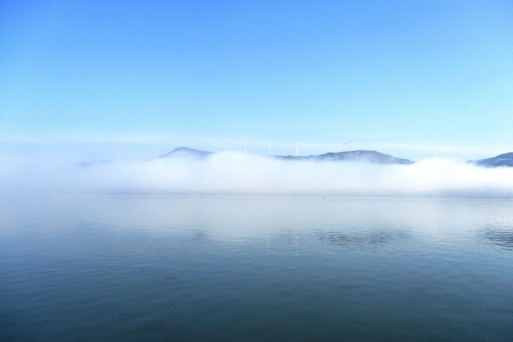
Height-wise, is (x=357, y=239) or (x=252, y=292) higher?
(x=357, y=239)

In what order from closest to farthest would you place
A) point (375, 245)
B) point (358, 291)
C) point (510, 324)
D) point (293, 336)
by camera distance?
point (293, 336), point (510, 324), point (358, 291), point (375, 245)

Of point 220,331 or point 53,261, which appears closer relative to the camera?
point 220,331

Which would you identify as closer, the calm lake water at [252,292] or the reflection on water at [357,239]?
the calm lake water at [252,292]

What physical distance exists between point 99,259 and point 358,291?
38.3m

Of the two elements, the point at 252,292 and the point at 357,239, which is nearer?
the point at 252,292

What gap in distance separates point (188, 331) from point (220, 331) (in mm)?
2451

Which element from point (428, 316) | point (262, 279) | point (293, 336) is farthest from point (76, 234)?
point (428, 316)

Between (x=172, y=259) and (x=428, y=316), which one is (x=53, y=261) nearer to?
(x=172, y=259)

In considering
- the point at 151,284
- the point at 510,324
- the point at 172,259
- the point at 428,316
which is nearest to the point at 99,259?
the point at 172,259

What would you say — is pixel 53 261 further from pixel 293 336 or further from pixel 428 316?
pixel 428 316

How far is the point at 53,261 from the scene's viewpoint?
48500 millimetres

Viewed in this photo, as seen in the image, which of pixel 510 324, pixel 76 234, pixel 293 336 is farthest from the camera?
pixel 76 234

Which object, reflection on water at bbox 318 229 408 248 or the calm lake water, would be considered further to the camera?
reflection on water at bbox 318 229 408 248

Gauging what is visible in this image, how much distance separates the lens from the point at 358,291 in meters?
35.8
